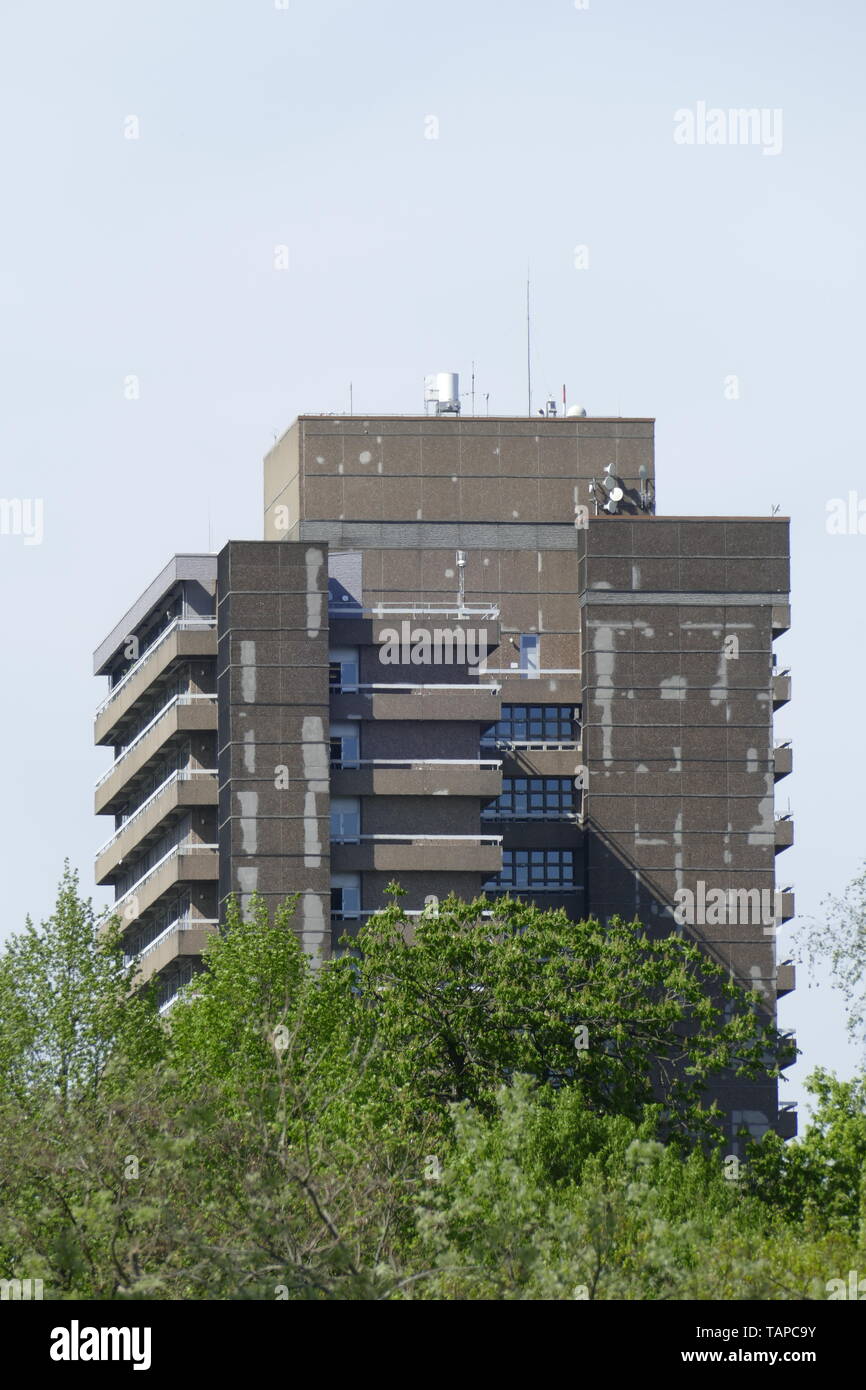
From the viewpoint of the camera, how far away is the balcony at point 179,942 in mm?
107500

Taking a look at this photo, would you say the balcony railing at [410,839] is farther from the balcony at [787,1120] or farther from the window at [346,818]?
the balcony at [787,1120]

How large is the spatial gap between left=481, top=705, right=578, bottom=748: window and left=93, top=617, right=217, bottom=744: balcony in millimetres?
12808

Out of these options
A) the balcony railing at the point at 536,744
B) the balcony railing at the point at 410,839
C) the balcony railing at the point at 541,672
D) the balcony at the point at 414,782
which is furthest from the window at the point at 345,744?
the balcony railing at the point at 541,672

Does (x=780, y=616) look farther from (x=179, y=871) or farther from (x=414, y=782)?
(x=179, y=871)

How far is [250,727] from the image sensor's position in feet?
354

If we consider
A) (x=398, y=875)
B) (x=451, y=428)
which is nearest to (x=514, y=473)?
(x=451, y=428)

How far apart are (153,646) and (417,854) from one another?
1719 centimetres

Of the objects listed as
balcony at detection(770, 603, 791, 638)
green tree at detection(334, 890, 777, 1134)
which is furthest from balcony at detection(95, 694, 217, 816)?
green tree at detection(334, 890, 777, 1134)

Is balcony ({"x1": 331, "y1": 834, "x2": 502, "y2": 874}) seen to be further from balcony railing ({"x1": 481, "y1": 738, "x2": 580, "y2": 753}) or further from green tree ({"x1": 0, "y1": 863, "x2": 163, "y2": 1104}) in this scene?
green tree ({"x1": 0, "y1": 863, "x2": 163, "y2": 1104})

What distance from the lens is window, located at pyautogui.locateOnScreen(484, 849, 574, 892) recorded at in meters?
116
